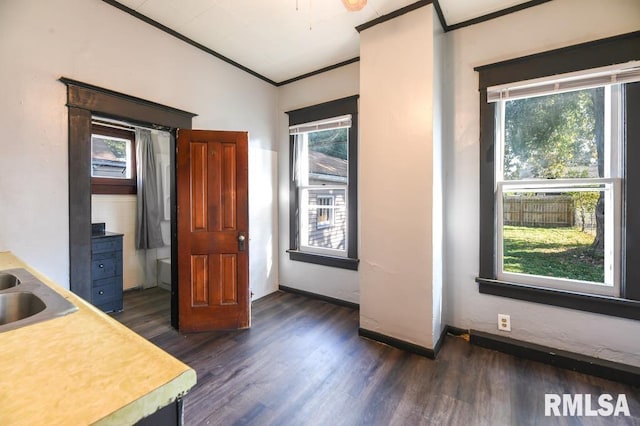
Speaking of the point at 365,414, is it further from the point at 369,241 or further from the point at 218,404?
the point at 369,241

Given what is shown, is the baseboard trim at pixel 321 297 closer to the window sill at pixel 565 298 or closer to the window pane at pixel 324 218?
the window pane at pixel 324 218

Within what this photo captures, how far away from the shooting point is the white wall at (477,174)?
2.00 meters

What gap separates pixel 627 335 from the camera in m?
1.96

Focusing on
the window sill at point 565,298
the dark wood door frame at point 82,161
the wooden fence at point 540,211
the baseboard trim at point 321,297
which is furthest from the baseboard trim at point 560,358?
the dark wood door frame at point 82,161

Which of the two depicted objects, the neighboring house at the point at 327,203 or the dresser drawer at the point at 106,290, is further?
the neighboring house at the point at 327,203

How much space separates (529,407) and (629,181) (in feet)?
5.58

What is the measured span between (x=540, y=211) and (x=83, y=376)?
2933 millimetres

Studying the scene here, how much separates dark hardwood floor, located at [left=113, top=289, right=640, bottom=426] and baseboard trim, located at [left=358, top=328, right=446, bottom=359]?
0.15 ft

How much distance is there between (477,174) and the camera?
2459 mm

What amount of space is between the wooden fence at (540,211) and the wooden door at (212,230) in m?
2.44

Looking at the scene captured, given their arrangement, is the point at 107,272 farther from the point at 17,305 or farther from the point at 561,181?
the point at 561,181

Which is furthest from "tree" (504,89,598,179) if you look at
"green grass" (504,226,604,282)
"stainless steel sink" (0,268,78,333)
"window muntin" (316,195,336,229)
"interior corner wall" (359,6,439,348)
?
"stainless steel sink" (0,268,78,333)

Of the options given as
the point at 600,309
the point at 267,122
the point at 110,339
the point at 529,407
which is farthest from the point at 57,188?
the point at 600,309

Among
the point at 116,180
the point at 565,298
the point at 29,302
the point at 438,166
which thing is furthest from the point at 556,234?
the point at 116,180
